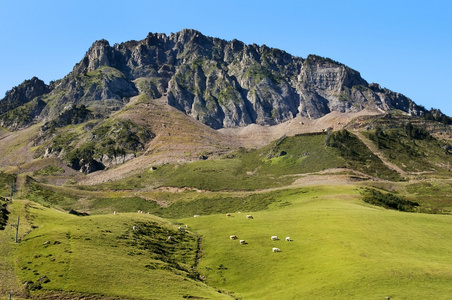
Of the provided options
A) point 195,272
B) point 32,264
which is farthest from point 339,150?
point 32,264

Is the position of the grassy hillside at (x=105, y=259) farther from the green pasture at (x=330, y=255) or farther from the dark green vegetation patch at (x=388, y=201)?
the dark green vegetation patch at (x=388, y=201)

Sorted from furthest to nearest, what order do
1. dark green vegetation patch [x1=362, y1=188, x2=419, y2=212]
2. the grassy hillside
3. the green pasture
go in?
dark green vegetation patch [x1=362, y1=188, x2=419, y2=212] < the grassy hillside < the green pasture

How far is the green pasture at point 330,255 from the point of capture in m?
48.0

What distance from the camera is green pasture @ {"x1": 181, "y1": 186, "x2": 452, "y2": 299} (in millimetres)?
48031

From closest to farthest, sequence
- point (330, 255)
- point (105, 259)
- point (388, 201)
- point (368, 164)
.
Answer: point (105, 259), point (330, 255), point (388, 201), point (368, 164)

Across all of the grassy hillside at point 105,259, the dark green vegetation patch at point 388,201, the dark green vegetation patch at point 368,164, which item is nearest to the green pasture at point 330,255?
the grassy hillside at point 105,259

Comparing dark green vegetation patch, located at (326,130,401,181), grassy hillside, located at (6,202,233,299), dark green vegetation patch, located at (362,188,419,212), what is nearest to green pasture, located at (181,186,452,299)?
grassy hillside, located at (6,202,233,299)

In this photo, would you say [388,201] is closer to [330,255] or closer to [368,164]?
[330,255]

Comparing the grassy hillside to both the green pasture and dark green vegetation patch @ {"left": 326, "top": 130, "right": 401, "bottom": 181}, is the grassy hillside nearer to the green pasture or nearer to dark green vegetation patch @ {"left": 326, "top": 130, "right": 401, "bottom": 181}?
the green pasture

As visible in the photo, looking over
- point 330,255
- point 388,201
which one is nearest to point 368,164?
point 388,201

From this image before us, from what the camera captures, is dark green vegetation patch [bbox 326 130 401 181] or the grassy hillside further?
dark green vegetation patch [bbox 326 130 401 181]

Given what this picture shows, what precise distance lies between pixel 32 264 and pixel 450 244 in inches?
2652

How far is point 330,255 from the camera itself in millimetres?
60062

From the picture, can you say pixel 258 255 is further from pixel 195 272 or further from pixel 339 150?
pixel 339 150
